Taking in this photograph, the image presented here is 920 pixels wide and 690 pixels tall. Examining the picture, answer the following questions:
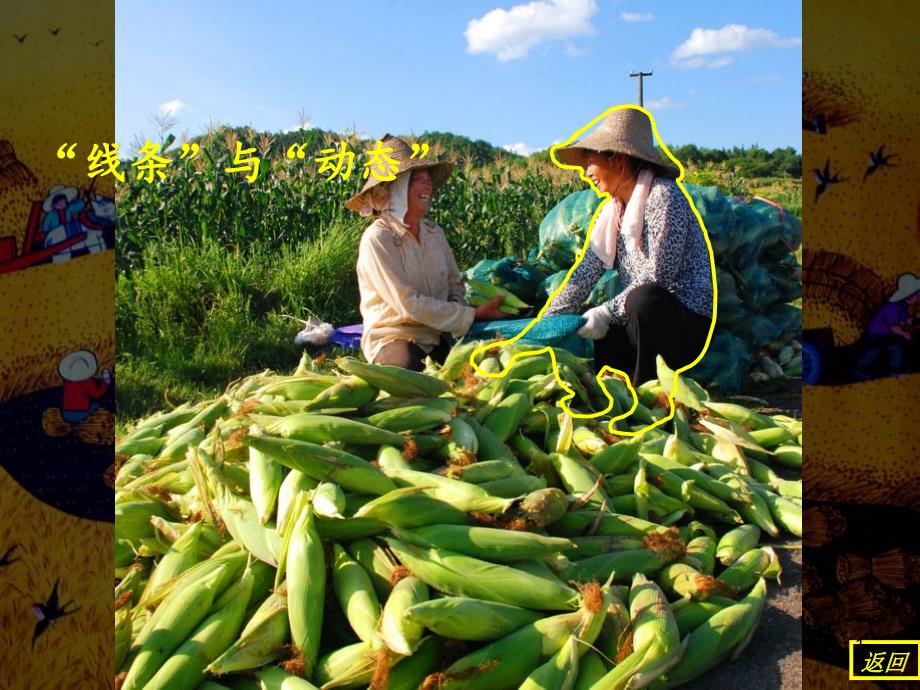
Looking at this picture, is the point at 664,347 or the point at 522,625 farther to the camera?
the point at 664,347

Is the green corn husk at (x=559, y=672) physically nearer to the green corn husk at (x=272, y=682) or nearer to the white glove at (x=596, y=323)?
the green corn husk at (x=272, y=682)

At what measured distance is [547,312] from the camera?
424 centimetres

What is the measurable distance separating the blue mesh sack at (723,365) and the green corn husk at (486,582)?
10.8 feet

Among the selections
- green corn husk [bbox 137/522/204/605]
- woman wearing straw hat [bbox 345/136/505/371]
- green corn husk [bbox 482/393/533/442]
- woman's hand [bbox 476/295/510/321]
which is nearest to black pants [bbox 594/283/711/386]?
woman's hand [bbox 476/295/510/321]

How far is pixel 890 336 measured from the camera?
1.67 meters

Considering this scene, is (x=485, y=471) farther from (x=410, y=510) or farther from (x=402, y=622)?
(x=402, y=622)

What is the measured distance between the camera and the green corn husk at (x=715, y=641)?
2.22 metres

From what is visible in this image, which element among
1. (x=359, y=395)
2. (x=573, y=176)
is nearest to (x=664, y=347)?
(x=359, y=395)

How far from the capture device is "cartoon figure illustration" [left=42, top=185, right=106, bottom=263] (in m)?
1.64

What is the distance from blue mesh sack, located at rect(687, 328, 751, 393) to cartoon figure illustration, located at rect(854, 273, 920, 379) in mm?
3577

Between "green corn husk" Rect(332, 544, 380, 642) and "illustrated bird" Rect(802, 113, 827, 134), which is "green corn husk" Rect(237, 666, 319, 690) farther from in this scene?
"illustrated bird" Rect(802, 113, 827, 134)

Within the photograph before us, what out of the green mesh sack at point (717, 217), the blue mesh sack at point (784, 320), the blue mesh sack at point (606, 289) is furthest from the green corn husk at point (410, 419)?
the blue mesh sack at point (784, 320)

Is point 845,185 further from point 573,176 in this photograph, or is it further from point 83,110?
point 573,176

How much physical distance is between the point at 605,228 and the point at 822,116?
2.42m
